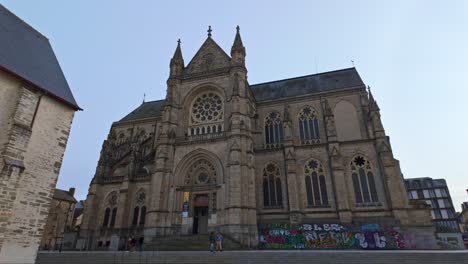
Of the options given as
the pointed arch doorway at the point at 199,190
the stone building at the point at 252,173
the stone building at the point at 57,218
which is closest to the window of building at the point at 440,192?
the stone building at the point at 252,173

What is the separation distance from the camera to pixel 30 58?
15.2m

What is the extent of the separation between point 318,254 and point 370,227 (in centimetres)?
916

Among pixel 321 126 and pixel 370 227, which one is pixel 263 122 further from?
pixel 370 227

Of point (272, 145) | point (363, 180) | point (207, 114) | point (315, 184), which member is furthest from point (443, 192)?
point (207, 114)

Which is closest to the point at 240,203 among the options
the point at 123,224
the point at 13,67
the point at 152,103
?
the point at 123,224

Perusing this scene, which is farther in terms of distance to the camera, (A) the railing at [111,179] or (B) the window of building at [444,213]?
(B) the window of building at [444,213]

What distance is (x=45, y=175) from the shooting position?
45.1ft

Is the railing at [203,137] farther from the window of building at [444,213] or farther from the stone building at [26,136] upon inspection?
the window of building at [444,213]

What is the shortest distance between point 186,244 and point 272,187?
9.26 metres

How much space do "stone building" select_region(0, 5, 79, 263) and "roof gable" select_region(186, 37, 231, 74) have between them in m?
13.5

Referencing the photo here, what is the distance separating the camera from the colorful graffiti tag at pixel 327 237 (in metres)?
18.7

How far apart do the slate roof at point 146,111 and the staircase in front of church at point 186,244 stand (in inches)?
797

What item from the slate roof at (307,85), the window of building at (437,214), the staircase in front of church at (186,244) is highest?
the slate roof at (307,85)

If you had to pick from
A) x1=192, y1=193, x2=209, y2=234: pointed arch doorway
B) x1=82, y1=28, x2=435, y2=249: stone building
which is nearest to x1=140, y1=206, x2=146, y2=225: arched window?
x1=82, y1=28, x2=435, y2=249: stone building
